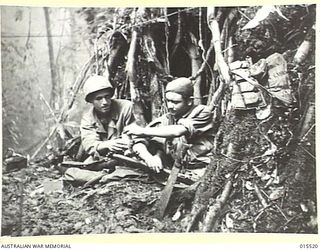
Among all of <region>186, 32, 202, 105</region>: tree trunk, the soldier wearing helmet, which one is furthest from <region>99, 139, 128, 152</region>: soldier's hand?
<region>186, 32, 202, 105</region>: tree trunk

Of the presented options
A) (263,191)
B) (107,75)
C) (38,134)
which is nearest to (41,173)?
(38,134)

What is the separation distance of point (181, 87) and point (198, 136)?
0.07 metres

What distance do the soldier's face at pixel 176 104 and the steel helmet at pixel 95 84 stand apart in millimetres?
75

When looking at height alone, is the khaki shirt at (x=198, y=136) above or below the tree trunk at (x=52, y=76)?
below

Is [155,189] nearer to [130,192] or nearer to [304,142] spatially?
[130,192]

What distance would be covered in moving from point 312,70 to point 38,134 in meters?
0.36

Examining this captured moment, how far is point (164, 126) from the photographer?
59cm

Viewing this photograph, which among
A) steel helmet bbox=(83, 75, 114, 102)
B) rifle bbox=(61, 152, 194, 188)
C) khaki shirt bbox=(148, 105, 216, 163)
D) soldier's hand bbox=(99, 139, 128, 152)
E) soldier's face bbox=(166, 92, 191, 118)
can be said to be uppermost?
steel helmet bbox=(83, 75, 114, 102)

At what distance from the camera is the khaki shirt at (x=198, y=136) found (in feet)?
1.94

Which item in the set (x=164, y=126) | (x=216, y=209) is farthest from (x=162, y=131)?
(x=216, y=209)

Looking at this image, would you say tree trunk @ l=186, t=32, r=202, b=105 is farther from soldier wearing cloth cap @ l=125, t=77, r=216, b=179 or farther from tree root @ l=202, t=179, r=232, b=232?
tree root @ l=202, t=179, r=232, b=232

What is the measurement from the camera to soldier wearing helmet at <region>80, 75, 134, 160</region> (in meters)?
0.59

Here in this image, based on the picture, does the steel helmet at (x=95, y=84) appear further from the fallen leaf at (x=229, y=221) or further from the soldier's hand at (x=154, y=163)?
the fallen leaf at (x=229, y=221)

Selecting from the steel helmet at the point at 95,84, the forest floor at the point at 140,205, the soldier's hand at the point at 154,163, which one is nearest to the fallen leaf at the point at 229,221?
the forest floor at the point at 140,205
